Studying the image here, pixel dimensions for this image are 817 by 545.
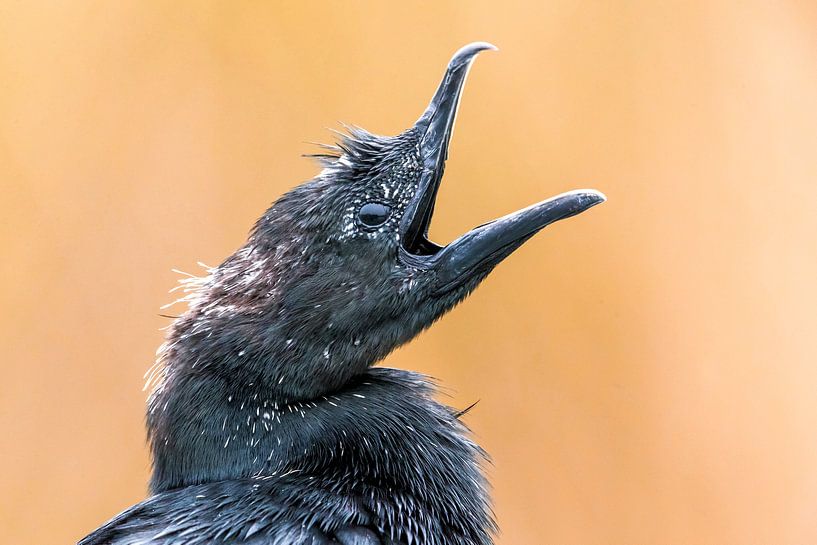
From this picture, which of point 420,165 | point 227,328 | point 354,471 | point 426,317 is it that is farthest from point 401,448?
point 420,165

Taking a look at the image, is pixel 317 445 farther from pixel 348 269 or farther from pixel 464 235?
pixel 464 235

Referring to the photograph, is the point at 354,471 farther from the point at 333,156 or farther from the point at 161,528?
the point at 333,156

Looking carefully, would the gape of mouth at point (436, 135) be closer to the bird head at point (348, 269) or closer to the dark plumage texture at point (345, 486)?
the bird head at point (348, 269)

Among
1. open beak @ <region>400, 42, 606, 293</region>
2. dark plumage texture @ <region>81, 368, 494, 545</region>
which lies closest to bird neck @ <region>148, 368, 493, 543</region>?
dark plumage texture @ <region>81, 368, 494, 545</region>

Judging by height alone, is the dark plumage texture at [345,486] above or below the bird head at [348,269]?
below

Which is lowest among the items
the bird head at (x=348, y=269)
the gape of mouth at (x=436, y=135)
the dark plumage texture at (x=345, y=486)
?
the dark plumage texture at (x=345, y=486)

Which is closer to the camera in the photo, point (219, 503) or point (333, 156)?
point (219, 503)

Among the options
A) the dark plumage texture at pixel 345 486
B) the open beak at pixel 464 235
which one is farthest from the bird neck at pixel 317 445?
the open beak at pixel 464 235

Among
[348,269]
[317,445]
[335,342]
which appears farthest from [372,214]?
[317,445]
